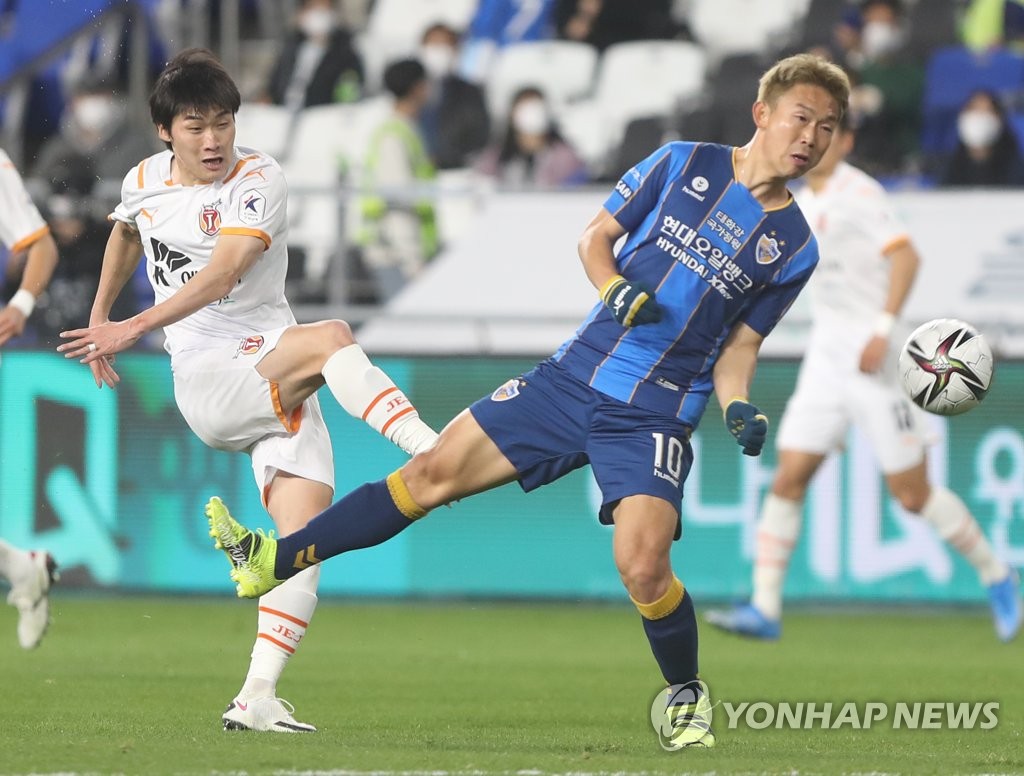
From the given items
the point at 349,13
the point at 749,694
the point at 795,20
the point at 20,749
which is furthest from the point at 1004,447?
the point at 349,13

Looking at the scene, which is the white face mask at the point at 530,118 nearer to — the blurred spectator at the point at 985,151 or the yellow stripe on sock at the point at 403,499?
the blurred spectator at the point at 985,151

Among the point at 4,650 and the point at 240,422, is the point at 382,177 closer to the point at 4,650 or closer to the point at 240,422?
the point at 4,650

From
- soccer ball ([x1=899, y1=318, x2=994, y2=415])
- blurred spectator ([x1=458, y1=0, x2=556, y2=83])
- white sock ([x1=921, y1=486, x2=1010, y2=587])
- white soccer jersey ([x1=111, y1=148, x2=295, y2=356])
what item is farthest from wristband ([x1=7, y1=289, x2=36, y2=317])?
blurred spectator ([x1=458, y1=0, x2=556, y2=83])

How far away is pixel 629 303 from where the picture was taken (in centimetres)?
606

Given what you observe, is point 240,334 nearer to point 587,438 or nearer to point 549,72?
point 587,438

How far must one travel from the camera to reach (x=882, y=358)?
10266 mm

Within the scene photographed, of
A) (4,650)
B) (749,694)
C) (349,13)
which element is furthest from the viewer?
(349,13)

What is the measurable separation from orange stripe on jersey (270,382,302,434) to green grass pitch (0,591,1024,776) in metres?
1.10

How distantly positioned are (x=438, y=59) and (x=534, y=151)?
5.77 feet

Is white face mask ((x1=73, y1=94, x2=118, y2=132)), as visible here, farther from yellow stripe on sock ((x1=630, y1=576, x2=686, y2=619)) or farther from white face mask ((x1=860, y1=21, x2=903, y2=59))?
yellow stripe on sock ((x1=630, y1=576, x2=686, y2=619))

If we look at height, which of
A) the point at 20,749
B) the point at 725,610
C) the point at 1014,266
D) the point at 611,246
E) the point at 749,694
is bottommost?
the point at 725,610

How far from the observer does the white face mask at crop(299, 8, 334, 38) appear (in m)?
16.8

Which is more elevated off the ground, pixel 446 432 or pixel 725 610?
pixel 446 432

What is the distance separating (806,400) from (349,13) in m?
9.21
